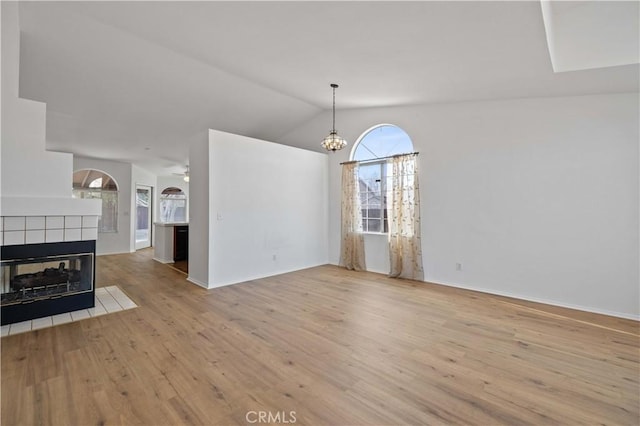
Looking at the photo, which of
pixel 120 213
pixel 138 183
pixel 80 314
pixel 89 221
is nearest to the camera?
pixel 80 314

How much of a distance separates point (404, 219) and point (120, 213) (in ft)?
26.1

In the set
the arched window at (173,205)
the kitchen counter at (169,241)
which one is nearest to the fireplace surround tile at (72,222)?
the kitchen counter at (169,241)

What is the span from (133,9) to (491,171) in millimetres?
4919

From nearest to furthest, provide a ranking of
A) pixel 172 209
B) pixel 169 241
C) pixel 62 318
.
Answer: pixel 62 318 → pixel 169 241 → pixel 172 209

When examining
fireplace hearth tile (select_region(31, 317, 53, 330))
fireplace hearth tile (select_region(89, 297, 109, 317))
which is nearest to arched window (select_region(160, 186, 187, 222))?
fireplace hearth tile (select_region(89, 297, 109, 317))

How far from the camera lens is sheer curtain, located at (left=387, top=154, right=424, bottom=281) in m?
5.03

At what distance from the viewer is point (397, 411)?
1.77 metres

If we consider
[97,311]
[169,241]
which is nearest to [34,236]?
[97,311]

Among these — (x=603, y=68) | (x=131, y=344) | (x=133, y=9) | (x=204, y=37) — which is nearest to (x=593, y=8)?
(x=603, y=68)

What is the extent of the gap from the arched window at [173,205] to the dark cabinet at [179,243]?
424cm

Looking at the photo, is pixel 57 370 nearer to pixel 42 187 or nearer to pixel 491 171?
pixel 42 187

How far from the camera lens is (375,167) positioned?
18.9ft

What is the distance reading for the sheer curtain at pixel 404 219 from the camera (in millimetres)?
5027

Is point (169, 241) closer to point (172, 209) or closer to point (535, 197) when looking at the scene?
point (172, 209)
